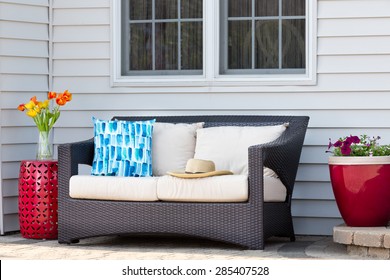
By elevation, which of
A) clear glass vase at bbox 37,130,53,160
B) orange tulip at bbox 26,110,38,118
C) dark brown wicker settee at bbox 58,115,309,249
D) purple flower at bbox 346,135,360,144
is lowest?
dark brown wicker settee at bbox 58,115,309,249

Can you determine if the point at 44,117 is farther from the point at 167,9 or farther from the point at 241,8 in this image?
the point at 241,8

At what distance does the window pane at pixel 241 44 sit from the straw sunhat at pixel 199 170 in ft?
3.92

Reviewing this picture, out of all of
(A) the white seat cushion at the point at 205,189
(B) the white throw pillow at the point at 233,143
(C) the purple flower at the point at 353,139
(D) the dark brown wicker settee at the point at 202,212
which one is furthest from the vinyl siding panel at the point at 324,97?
(A) the white seat cushion at the point at 205,189

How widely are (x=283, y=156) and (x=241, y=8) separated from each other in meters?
1.38

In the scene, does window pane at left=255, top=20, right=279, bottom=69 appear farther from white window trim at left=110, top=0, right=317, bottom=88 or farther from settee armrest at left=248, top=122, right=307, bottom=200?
settee armrest at left=248, top=122, right=307, bottom=200

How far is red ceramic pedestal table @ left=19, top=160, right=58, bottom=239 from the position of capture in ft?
27.0

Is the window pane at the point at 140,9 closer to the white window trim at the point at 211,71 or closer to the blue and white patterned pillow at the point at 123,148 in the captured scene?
the white window trim at the point at 211,71

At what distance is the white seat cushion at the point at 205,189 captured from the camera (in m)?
7.47

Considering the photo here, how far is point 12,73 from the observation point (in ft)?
28.1

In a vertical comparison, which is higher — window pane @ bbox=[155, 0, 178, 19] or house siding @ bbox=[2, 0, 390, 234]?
window pane @ bbox=[155, 0, 178, 19]

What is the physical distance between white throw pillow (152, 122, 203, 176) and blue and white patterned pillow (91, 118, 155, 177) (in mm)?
57

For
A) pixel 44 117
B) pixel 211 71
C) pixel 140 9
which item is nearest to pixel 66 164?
pixel 44 117

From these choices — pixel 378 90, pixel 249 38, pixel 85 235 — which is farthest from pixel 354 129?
pixel 85 235

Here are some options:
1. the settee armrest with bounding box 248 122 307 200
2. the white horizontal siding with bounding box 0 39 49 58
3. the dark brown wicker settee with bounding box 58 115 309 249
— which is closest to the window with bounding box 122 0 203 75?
the white horizontal siding with bounding box 0 39 49 58
